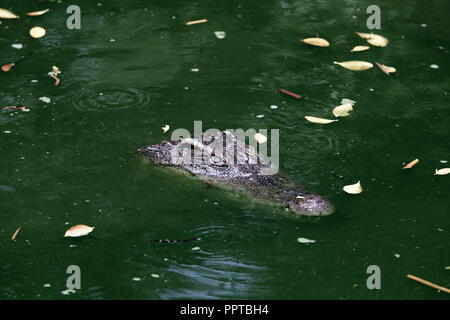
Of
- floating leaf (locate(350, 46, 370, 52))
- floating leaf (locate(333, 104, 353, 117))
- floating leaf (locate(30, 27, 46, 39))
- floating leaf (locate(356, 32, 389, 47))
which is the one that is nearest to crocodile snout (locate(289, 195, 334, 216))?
floating leaf (locate(333, 104, 353, 117))

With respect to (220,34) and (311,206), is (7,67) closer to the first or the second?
(220,34)

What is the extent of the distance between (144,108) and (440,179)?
2787 mm

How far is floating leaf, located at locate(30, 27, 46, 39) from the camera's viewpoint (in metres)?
7.43

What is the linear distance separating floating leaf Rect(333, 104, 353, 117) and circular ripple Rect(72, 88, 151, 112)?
183 centimetres

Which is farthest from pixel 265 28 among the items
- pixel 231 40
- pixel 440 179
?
pixel 440 179

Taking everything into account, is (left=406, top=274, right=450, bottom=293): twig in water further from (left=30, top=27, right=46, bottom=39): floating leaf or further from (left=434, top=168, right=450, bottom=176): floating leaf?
(left=30, top=27, right=46, bottom=39): floating leaf

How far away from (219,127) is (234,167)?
813mm

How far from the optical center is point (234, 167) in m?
5.12

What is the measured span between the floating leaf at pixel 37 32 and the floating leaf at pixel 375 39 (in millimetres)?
3725

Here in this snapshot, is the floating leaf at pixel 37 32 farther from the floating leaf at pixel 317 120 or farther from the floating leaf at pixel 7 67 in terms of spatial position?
the floating leaf at pixel 317 120

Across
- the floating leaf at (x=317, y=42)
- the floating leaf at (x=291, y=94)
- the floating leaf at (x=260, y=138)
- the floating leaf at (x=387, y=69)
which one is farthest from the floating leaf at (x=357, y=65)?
the floating leaf at (x=260, y=138)

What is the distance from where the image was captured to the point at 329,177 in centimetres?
517

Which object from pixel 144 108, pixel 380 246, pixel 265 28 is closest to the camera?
pixel 380 246

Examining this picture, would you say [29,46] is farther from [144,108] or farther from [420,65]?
[420,65]
